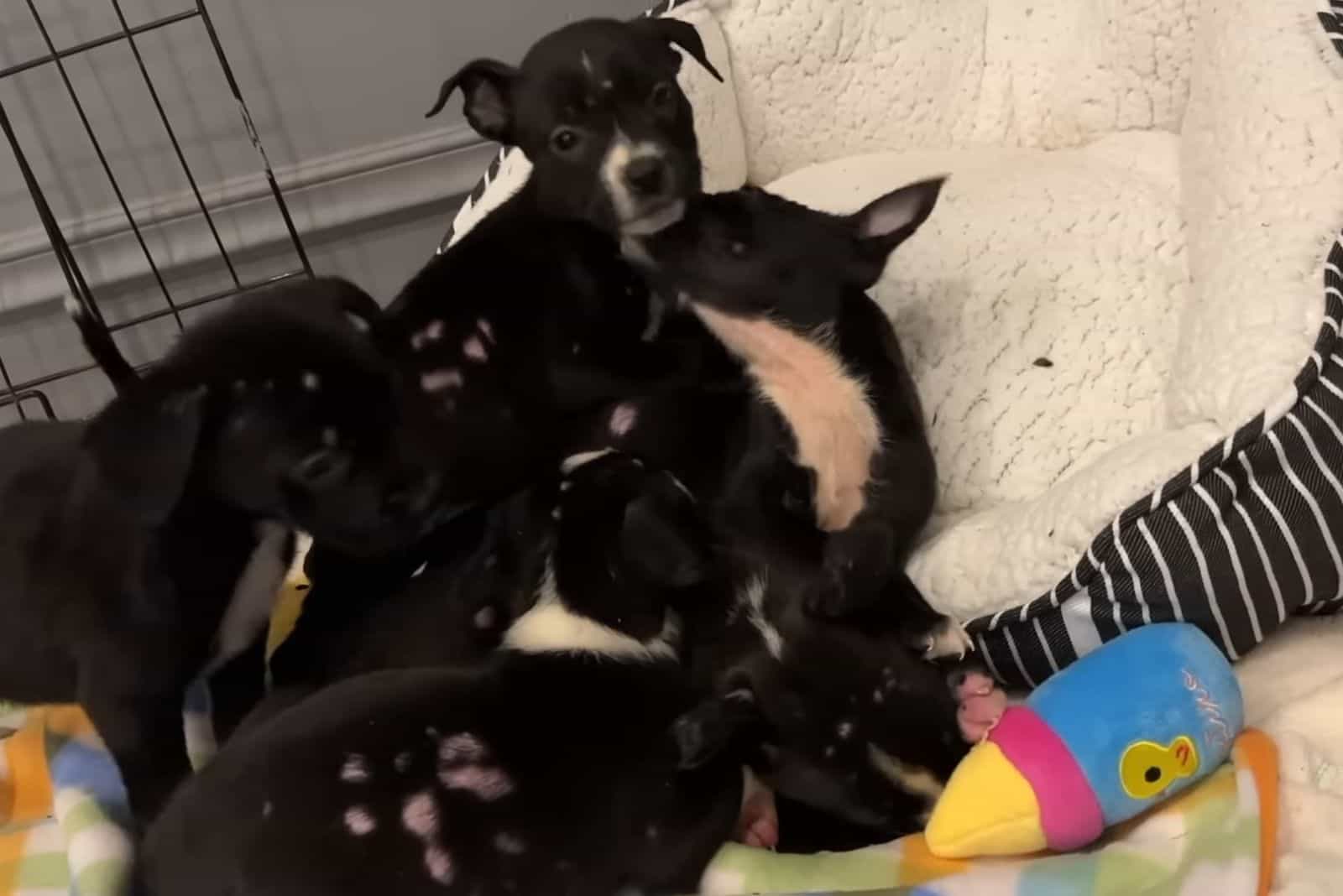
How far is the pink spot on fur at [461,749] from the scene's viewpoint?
1.33 meters

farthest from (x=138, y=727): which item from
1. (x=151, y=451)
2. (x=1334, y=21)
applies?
(x=1334, y=21)

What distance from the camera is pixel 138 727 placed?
5.08 ft

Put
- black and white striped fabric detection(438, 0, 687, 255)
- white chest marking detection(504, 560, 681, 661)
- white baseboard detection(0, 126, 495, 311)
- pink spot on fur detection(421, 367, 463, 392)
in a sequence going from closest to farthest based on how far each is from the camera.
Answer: white chest marking detection(504, 560, 681, 661)
pink spot on fur detection(421, 367, 463, 392)
black and white striped fabric detection(438, 0, 687, 255)
white baseboard detection(0, 126, 495, 311)

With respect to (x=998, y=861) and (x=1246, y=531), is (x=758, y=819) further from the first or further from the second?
(x=1246, y=531)

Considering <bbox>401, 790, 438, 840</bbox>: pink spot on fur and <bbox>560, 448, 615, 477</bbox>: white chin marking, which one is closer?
<bbox>401, 790, 438, 840</bbox>: pink spot on fur

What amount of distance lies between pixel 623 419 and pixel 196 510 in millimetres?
526

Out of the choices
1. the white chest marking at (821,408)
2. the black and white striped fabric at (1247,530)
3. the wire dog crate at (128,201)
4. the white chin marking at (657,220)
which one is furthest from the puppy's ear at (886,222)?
the wire dog crate at (128,201)

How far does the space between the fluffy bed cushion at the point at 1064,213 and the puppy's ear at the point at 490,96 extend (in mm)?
520

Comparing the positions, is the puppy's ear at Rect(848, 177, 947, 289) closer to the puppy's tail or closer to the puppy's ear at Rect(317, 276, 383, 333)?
the puppy's ear at Rect(317, 276, 383, 333)

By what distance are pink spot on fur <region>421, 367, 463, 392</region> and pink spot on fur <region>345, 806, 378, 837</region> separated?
0.57m

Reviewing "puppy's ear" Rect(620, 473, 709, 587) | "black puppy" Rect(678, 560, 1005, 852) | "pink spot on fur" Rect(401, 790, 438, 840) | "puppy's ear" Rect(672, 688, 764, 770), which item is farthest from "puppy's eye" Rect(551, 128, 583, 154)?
"pink spot on fur" Rect(401, 790, 438, 840)

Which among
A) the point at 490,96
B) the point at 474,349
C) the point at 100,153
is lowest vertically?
the point at 474,349

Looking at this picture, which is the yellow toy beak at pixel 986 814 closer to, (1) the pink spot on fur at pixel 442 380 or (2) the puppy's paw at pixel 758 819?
(2) the puppy's paw at pixel 758 819

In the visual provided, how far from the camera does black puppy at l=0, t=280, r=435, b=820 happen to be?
1.50m
